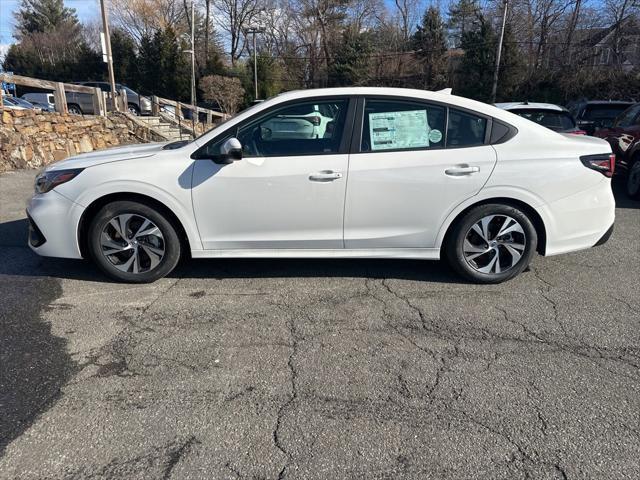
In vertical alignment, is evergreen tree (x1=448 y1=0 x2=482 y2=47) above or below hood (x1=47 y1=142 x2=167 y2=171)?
above

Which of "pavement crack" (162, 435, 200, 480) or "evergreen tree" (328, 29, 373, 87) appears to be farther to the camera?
"evergreen tree" (328, 29, 373, 87)

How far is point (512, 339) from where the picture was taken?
312 cm

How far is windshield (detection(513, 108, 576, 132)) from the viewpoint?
807 cm

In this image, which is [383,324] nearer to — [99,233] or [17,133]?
[99,233]

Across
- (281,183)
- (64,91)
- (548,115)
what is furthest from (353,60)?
(281,183)

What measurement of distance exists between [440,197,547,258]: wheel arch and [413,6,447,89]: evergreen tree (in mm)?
37294

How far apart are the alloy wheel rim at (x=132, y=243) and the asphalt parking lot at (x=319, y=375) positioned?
8.5 inches

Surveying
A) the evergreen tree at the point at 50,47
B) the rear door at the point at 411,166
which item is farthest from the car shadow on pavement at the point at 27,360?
the evergreen tree at the point at 50,47

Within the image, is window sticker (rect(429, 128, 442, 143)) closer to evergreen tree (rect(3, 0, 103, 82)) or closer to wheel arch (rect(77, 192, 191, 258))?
wheel arch (rect(77, 192, 191, 258))

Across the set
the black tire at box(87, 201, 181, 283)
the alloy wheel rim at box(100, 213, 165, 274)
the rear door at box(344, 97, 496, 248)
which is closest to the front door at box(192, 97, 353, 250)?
the rear door at box(344, 97, 496, 248)

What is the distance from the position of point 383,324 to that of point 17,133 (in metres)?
10.2

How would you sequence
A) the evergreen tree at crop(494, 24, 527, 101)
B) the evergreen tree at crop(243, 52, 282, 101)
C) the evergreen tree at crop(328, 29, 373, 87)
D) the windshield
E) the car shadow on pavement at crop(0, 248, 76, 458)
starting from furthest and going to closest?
the evergreen tree at crop(328, 29, 373, 87), the evergreen tree at crop(243, 52, 282, 101), the evergreen tree at crop(494, 24, 527, 101), the windshield, the car shadow on pavement at crop(0, 248, 76, 458)

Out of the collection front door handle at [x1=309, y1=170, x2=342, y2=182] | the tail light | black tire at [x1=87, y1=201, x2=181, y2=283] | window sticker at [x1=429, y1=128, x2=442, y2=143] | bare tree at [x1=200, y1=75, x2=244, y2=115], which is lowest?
black tire at [x1=87, y1=201, x2=181, y2=283]

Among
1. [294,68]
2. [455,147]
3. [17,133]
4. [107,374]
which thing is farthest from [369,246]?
[294,68]
